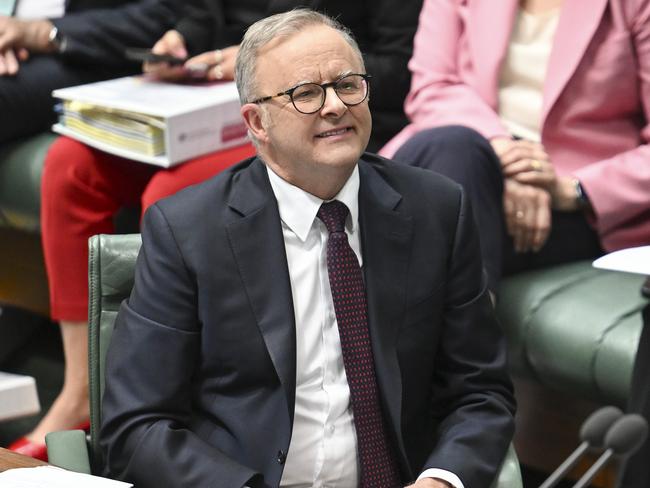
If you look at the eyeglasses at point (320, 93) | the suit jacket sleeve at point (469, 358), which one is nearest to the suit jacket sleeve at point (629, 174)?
the suit jacket sleeve at point (469, 358)

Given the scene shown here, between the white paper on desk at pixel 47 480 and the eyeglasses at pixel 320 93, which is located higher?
the eyeglasses at pixel 320 93

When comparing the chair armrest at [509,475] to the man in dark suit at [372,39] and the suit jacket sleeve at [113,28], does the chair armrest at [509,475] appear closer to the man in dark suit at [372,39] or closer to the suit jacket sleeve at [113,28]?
the man in dark suit at [372,39]

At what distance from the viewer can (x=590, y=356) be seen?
252 centimetres

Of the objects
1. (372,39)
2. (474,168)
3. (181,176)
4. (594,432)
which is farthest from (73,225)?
(594,432)

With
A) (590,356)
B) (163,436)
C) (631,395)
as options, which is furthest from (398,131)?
(163,436)

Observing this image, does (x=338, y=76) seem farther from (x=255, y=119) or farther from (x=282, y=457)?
(x=282, y=457)

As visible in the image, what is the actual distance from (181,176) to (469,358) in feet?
3.85

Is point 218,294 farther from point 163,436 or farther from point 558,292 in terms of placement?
point 558,292

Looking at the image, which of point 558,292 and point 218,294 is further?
point 558,292

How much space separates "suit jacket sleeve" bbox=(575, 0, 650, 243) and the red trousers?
91 cm

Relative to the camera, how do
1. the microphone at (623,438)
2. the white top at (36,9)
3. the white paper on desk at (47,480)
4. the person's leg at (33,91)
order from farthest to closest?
the white top at (36,9) → the person's leg at (33,91) → the white paper on desk at (47,480) → the microphone at (623,438)

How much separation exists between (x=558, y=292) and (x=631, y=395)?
560 mm

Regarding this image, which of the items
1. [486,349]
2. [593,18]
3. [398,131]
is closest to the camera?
[486,349]

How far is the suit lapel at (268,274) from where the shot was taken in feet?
6.13
